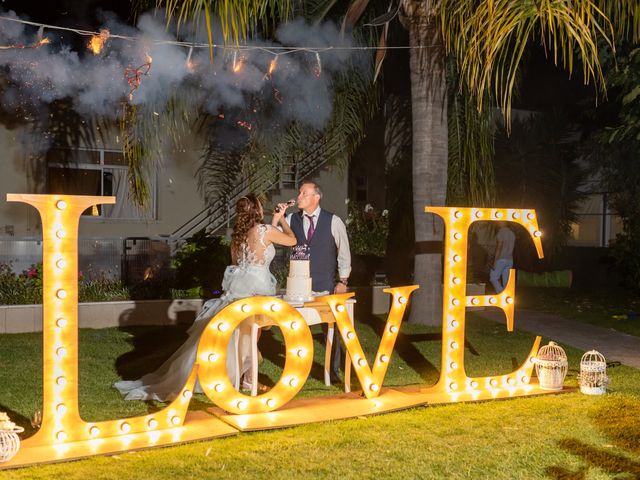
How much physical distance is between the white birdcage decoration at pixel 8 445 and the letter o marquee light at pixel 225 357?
132cm

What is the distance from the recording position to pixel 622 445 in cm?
548

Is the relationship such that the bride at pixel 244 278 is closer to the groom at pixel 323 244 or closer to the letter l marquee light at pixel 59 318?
the groom at pixel 323 244

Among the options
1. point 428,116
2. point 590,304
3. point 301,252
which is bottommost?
point 590,304

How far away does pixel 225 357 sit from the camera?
558 centimetres

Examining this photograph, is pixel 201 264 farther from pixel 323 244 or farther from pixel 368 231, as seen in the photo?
pixel 323 244

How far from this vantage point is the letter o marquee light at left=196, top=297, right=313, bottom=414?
18.1 ft

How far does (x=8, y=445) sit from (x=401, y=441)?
268 cm

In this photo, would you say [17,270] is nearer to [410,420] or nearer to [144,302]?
[144,302]

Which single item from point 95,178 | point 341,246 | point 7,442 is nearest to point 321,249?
point 341,246

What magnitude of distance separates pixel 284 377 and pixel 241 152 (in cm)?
935

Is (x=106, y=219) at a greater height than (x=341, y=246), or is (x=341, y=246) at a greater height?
(x=106, y=219)

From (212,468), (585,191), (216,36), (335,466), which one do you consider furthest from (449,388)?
(585,191)

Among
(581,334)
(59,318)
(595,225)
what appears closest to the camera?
(59,318)

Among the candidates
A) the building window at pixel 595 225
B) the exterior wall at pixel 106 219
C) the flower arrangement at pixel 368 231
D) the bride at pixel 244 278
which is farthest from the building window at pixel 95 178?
the building window at pixel 595 225
